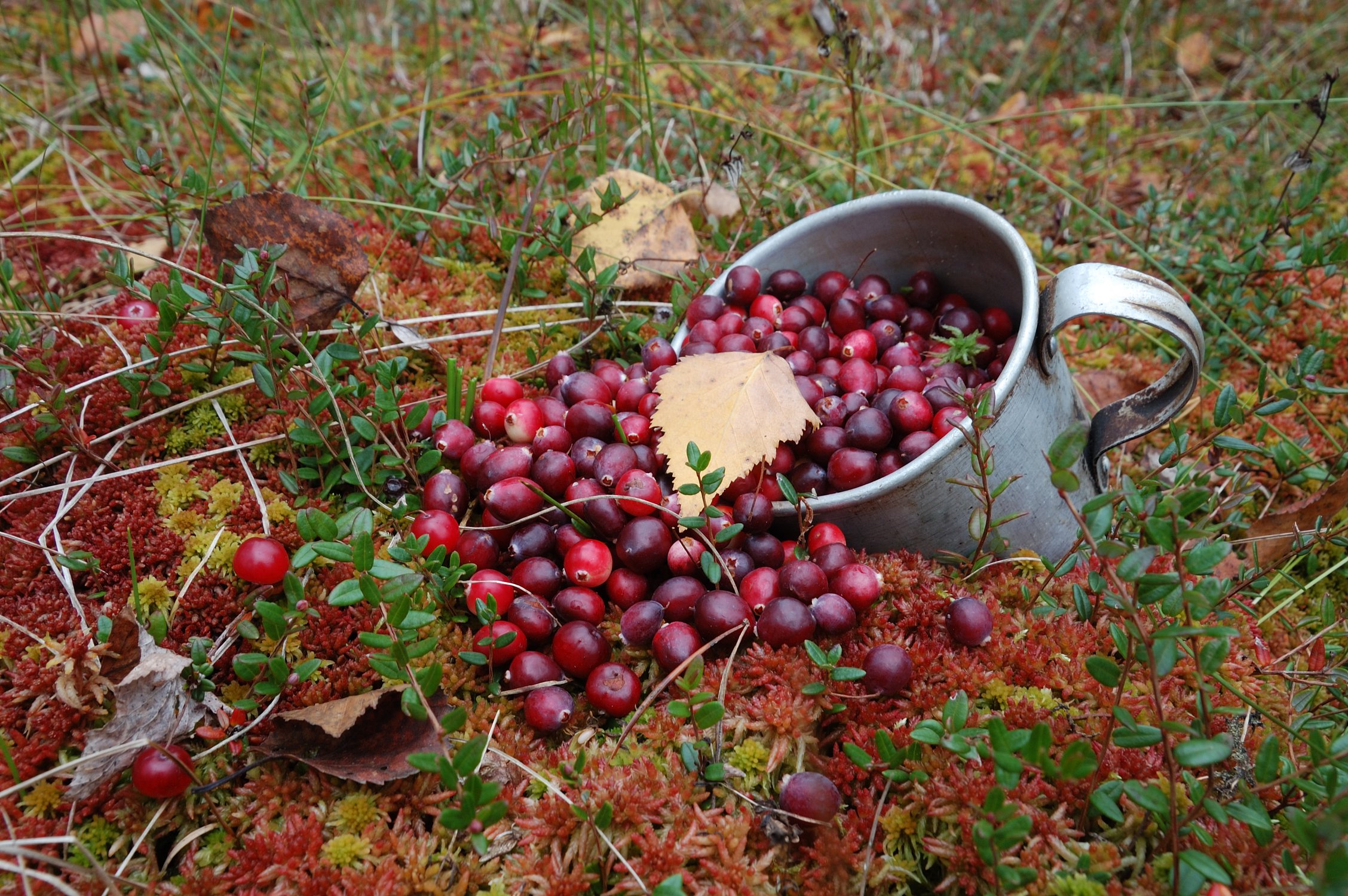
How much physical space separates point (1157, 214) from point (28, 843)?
557cm

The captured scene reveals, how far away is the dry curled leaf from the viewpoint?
4133 millimetres

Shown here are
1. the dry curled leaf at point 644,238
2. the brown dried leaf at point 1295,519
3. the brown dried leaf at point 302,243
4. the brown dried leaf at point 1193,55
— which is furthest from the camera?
the brown dried leaf at point 1193,55

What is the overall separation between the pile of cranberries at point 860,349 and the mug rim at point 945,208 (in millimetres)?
101

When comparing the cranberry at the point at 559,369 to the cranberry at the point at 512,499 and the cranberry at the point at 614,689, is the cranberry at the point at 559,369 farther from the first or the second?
the cranberry at the point at 614,689

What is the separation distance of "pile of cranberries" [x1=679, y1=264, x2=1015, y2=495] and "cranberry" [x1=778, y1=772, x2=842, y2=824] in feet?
3.27

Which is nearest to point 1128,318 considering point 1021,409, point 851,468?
point 1021,409

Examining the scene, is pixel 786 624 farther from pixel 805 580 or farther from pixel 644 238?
pixel 644 238

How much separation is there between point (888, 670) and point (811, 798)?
44 centimetres

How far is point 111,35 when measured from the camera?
6.11 metres

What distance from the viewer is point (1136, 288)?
2580 mm

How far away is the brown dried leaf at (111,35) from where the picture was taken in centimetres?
587

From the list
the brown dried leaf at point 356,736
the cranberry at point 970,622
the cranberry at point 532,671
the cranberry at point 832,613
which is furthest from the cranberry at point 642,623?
the cranberry at point 970,622

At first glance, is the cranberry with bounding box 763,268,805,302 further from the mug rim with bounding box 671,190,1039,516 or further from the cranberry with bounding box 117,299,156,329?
the cranberry with bounding box 117,299,156,329

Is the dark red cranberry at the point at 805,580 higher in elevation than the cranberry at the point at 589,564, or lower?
higher
